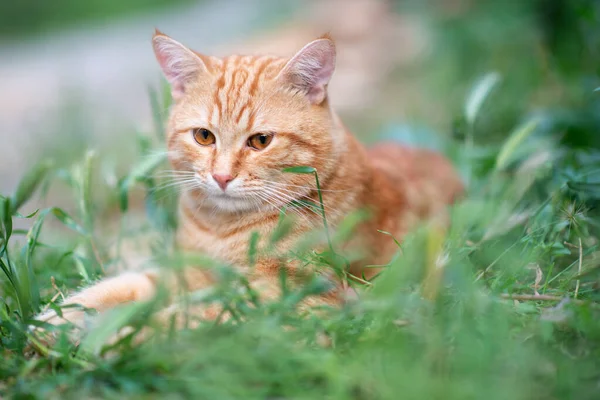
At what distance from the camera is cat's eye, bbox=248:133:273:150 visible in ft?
7.37

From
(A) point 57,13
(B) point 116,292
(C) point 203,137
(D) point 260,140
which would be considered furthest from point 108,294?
(A) point 57,13

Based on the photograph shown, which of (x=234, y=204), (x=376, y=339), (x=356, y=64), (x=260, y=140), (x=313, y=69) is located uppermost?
(x=313, y=69)

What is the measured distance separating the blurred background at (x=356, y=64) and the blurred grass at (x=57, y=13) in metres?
0.04

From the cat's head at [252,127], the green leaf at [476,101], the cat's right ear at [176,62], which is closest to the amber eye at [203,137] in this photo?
the cat's head at [252,127]

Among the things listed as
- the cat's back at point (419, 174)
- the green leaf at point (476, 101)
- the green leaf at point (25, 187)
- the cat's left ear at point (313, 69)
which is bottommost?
the cat's back at point (419, 174)

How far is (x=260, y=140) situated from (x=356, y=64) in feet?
15.4

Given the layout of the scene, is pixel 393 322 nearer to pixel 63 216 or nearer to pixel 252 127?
pixel 252 127

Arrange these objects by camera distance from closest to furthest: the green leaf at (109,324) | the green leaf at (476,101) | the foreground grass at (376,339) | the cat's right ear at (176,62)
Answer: the foreground grass at (376,339) < the green leaf at (109,324) < the cat's right ear at (176,62) < the green leaf at (476,101)

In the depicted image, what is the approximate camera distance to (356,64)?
21.9ft

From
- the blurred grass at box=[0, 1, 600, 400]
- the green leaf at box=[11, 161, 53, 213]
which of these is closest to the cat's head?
the blurred grass at box=[0, 1, 600, 400]

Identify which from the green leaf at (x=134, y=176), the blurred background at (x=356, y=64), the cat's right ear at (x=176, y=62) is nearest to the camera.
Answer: the cat's right ear at (x=176, y=62)

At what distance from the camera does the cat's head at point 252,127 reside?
7.23 feet

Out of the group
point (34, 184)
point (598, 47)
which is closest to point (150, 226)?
point (34, 184)

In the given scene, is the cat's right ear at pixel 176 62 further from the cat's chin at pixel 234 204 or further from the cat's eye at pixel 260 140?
the cat's chin at pixel 234 204
